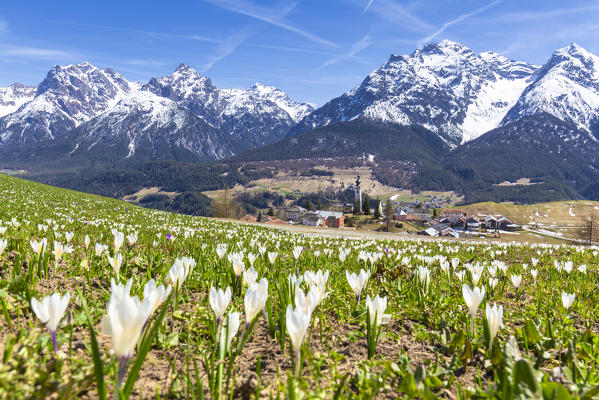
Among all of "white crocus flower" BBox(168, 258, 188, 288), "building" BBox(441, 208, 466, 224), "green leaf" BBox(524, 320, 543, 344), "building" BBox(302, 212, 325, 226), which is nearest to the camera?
"green leaf" BBox(524, 320, 543, 344)

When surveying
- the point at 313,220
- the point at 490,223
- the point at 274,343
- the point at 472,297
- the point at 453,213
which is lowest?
the point at 490,223

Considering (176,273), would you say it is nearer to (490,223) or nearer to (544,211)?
(490,223)

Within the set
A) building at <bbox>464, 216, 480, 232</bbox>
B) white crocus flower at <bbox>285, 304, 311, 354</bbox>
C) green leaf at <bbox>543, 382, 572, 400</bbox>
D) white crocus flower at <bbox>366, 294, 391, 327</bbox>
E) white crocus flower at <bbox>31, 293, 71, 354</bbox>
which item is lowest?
building at <bbox>464, 216, 480, 232</bbox>

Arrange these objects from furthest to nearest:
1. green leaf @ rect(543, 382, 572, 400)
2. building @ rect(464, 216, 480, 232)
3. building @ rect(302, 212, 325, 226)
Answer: building @ rect(464, 216, 480, 232), building @ rect(302, 212, 325, 226), green leaf @ rect(543, 382, 572, 400)

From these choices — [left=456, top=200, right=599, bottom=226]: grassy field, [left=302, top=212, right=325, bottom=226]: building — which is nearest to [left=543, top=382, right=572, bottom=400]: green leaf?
[left=302, top=212, right=325, bottom=226]: building

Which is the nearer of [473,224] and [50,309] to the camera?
[50,309]

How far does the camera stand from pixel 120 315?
131 cm

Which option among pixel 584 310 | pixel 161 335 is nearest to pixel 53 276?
pixel 161 335

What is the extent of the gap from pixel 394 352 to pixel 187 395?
1.67m

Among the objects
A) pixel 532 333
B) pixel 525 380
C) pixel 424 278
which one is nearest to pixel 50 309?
pixel 525 380

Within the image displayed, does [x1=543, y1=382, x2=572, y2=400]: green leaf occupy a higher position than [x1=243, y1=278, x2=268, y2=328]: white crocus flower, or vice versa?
[x1=243, y1=278, x2=268, y2=328]: white crocus flower

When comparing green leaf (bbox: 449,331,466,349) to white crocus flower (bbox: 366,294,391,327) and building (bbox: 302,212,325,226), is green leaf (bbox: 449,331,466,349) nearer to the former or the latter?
white crocus flower (bbox: 366,294,391,327)

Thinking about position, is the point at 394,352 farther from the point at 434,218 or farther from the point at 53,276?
the point at 434,218

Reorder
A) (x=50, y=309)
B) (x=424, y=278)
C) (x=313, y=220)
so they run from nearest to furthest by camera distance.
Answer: (x=50, y=309)
(x=424, y=278)
(x=313, y=220)
